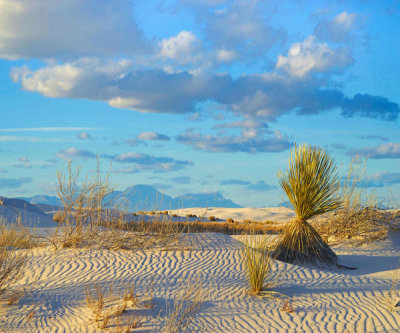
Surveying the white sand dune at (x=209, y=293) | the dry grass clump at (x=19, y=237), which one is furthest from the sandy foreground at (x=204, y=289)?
the dry grass clump at (x=19, y=237)

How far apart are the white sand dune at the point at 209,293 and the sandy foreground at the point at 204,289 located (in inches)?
0.6

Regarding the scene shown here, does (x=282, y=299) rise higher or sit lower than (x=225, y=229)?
lower

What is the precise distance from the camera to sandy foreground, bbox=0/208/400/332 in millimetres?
6844

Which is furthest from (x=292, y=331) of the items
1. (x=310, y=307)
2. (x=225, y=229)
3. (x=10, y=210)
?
(x=10, y=210)

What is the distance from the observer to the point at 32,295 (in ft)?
26.9

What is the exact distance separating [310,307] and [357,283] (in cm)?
221

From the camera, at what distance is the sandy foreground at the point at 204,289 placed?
684 cm

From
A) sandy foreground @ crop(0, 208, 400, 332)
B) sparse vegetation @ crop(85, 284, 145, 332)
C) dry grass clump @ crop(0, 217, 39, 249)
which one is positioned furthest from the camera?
dry grass clump @ crop(0, 217, 39, 249)

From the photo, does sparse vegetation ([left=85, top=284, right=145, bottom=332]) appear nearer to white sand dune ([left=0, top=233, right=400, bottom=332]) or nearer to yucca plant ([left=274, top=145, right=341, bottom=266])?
white sand dune ([left=0, top=233, right=400, bottom=332])

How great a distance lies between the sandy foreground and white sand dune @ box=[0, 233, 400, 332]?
2cm

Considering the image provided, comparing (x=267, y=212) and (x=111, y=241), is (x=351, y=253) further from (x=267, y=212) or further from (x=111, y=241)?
(x=267, y=212)

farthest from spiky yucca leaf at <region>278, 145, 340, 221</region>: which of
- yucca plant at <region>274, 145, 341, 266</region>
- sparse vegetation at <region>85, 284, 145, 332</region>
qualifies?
sparse vegetation at <region>85, 284, 145, 332</region>

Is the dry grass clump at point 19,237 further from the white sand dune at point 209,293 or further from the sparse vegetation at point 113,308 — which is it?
the sparse vegetation at point 113,308

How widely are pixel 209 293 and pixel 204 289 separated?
10.2 inches
